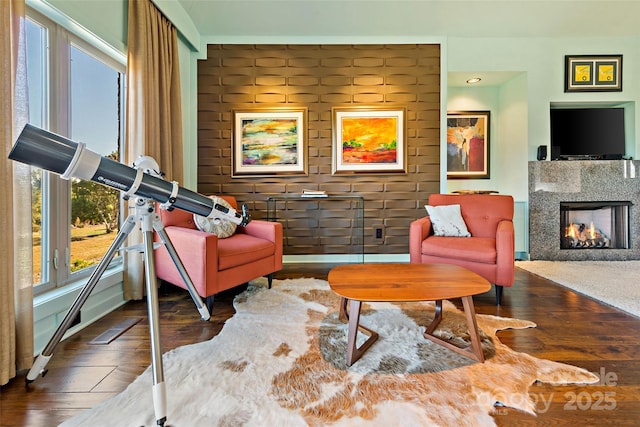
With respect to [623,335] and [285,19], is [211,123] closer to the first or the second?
[285,19]

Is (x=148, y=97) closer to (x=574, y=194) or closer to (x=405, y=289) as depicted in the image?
(x=405, y=289)

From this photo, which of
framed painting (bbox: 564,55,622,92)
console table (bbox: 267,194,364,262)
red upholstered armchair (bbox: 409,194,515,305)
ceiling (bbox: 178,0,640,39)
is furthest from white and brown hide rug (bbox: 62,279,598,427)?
framed painting (bbox: 564,55,622,92)

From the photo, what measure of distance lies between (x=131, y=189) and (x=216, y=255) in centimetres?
99

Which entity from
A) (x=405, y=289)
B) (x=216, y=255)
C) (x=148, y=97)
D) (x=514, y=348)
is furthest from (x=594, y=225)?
(x=148, y=97)

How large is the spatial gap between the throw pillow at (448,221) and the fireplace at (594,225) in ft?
6.23

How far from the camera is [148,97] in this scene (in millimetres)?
2391

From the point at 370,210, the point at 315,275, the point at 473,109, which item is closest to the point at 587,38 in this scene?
the point at 473,109

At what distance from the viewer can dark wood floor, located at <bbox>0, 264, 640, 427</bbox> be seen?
1121 mm

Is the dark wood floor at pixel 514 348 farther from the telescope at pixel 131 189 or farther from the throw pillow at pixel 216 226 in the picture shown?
the throw pillow at pixel 216 226

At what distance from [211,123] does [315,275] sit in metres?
2.23

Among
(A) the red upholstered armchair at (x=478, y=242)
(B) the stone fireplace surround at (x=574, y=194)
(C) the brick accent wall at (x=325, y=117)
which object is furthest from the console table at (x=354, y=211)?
(B) the stone fireplace surround at (x=574, y=194)

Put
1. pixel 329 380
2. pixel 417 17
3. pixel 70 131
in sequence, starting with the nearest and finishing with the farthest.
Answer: pixel 329 380, pixel 70 131, pixel 417 17

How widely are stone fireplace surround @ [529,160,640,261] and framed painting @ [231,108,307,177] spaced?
291 cm

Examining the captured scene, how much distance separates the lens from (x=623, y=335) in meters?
1.71
